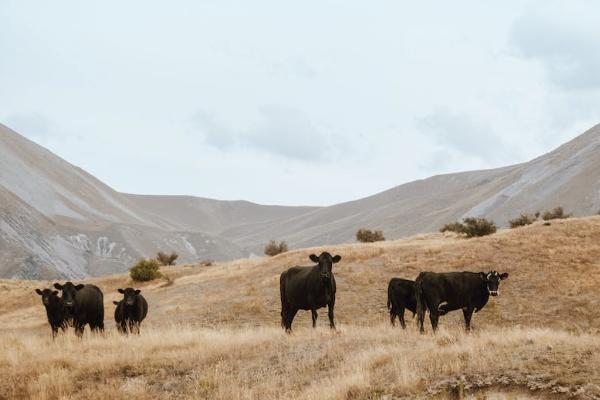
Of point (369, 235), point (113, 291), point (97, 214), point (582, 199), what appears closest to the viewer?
point (113, 291)

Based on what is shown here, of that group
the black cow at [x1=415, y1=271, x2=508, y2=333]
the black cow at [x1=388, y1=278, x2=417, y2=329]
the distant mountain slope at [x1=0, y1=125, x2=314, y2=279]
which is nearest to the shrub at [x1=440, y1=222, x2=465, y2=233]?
the black cow at [x1=388, y1=278, x2=417, y2=329]

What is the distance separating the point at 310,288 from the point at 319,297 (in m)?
0.40

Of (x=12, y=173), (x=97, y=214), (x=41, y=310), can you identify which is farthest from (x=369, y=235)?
(x=97, y=214)

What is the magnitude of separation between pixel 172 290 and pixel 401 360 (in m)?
29.6

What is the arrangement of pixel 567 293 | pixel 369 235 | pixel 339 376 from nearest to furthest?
pixel 339 376 < pixel 567 293 < pixel 369 235

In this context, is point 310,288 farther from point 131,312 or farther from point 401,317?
point 131,312

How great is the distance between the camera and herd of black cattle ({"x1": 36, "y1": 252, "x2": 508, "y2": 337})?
1836 centimetres

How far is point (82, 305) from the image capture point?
67.2ft

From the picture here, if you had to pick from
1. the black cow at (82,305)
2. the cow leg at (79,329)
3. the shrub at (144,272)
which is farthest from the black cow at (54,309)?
the shrub at (144,272)

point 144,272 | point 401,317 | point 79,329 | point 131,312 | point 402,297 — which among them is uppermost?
point 144,272

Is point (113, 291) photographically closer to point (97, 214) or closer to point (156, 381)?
point (156, 381)

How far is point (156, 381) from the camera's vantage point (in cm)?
1317

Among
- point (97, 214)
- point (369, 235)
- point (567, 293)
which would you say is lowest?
point (567, 293)

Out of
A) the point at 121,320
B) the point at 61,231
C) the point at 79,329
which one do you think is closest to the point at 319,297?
the point at 121,320
